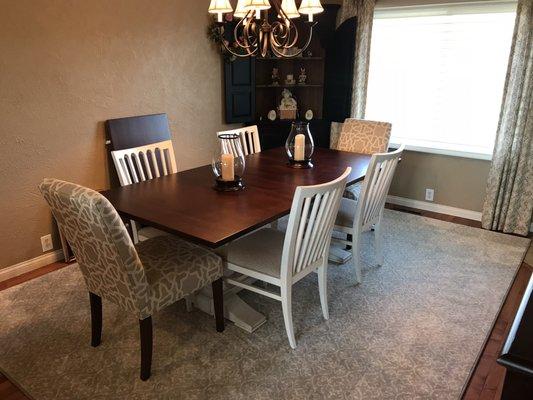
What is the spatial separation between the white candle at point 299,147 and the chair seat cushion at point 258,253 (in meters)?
0.75

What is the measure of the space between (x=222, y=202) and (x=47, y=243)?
1.73 metres

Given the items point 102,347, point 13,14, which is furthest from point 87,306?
point 13,14

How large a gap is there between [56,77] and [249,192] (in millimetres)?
1746

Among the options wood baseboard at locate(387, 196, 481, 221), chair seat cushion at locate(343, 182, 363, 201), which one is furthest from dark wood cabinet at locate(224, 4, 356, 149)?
chair seat cushion at locate(343, 182, 363, 201)

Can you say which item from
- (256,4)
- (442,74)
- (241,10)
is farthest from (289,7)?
(442,74)

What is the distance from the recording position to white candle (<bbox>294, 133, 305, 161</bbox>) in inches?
116

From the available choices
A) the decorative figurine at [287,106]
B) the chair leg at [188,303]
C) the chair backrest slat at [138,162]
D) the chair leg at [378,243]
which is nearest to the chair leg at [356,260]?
the chair leg at [378,243]

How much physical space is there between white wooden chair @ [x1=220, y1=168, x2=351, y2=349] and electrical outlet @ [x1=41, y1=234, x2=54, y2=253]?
5.34 ft

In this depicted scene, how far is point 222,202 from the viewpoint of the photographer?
227 cm

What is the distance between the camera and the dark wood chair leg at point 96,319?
86.0 inches

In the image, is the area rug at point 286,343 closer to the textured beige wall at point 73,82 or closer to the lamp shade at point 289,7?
the textured beige wall at point 73,82

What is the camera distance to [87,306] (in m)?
2.63

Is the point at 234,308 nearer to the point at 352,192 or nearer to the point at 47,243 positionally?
the point at 352,192

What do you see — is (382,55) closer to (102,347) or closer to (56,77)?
(56,77)
